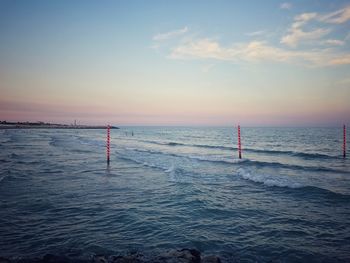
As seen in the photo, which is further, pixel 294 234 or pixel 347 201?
pixel 347 201

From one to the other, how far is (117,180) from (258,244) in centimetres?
1003

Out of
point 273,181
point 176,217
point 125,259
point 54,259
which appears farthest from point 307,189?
point 54,259

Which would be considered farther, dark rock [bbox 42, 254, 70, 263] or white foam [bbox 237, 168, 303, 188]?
white foam [bbox 237, 168, 303, 188]

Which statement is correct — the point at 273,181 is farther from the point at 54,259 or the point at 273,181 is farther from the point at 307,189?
the point at 54,259

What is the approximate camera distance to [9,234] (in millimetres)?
7027

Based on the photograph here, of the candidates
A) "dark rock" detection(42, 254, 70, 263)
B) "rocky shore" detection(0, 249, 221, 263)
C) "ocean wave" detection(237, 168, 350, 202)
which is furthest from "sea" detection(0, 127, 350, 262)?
A: "dark rock" detection(42, 254, 70, 263)

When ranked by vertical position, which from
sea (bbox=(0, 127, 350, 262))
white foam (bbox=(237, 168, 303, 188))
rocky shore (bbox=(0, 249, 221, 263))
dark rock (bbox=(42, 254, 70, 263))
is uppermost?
dark rock (bbox=(42, 254, 70, 263))

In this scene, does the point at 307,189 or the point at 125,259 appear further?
the point at 307,189

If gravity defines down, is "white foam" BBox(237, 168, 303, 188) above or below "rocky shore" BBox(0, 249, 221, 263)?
below

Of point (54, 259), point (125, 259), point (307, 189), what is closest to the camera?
point (54, 259)

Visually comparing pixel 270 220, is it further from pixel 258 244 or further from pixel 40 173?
pixel 40 173

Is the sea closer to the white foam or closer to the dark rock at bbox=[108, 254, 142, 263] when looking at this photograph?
the white foam

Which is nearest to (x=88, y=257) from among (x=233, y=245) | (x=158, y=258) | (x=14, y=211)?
(x=158, y=258)

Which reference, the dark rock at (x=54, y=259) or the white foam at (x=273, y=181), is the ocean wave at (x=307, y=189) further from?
the dark rock at (x=54, y=259)
